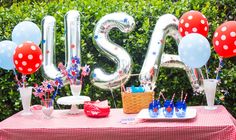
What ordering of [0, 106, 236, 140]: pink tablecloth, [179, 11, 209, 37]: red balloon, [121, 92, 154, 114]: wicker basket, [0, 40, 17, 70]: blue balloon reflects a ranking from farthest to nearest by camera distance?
1. [0, 40, 17, 70]: blue balloon
2. [179, 11, 209, 37]: red balloon
3. [121, 92, 154, 114]: wicker basket
4. [0, 106, 236, 140]: pink tablecloth

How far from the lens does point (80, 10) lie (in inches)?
204

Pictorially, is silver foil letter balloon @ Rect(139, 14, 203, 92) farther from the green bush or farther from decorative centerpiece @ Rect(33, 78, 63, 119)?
decorative centerpiece @ Rect(33, 78, 63, 119)

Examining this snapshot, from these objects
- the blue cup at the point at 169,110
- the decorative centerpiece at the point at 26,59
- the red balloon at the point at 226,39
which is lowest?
the blue cup at the point at 169,110

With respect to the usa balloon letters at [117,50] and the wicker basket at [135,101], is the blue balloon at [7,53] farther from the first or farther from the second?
the wicker basket at [135,101]

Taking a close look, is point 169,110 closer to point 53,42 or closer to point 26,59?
point 26,59

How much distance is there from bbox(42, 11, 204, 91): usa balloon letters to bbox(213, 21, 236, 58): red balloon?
18.7 inches

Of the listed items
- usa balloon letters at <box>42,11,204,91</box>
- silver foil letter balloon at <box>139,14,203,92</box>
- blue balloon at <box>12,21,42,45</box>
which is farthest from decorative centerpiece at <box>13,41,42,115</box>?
silver foil letter balloon at <box>139,14,203,92</box>

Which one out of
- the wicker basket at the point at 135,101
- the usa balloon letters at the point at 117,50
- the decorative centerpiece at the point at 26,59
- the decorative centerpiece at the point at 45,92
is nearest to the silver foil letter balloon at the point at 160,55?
the usa balloon letters at the point at 117,50

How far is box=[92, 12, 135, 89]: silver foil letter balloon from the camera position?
14.7 feet

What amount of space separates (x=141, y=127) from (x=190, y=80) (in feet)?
3.75

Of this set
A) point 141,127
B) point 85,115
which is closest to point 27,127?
point 85,115

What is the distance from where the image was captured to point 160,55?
4.45m

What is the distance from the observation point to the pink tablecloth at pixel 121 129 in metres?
3.49

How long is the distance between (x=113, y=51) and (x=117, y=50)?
0.04 m
